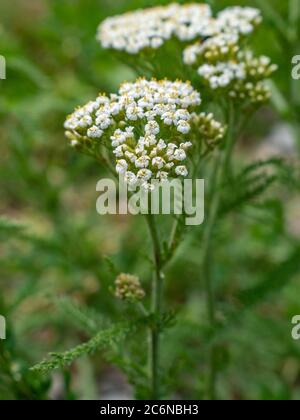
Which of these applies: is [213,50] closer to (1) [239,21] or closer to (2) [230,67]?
(2) [230,67]

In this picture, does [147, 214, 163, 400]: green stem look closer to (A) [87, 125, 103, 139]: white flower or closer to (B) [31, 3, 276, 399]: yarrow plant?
(B) [31, 3, 276, 399]: yarrow plant

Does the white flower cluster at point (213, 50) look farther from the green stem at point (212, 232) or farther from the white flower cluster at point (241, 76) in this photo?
the green stem at point (212, 232)

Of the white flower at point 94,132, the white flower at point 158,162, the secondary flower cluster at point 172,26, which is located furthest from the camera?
the secondary flower cluster at point 172,26

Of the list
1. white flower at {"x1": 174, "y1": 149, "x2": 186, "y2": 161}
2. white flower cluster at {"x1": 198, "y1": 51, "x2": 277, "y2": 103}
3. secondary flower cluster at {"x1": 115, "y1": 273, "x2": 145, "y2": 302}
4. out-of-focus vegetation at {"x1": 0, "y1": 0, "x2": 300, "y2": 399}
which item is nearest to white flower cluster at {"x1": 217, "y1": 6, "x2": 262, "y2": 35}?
white flower cluster at {"x1": 198, "y1": 51, "x2": 277, "y2": 103}

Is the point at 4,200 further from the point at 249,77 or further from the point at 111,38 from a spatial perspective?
the point at 249,77

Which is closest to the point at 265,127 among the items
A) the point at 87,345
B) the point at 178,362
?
the point at 178,362

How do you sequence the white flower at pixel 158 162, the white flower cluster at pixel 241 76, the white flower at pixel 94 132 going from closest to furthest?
the white flower at pixel 158 162, the white flower at pixel 94 132, the white flower cluster at pixel 241 76

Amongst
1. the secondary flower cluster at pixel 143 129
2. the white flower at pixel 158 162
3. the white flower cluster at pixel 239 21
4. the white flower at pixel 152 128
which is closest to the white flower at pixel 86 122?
the secondary flower cluster at pixel 143 129
